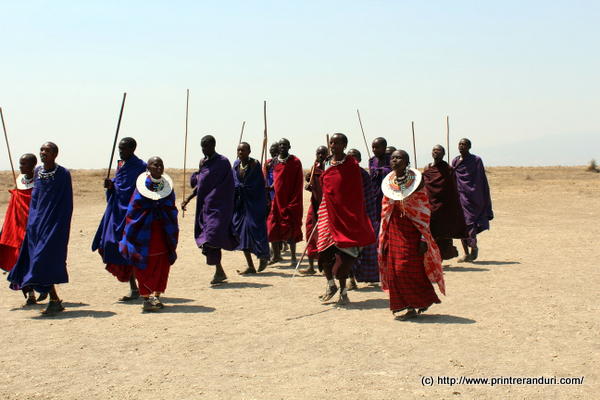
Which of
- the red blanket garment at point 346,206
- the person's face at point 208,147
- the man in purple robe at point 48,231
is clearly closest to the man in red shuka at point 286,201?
the person's face at point 208,147

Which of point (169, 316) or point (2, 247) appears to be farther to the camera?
point (2, 247)

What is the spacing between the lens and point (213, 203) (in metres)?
11.6

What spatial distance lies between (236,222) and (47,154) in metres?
4.24

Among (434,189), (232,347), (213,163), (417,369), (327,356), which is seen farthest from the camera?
(434,189)

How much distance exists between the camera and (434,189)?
13.0 m

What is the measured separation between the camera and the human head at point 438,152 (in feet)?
41.7

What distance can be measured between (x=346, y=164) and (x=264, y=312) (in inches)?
82.5

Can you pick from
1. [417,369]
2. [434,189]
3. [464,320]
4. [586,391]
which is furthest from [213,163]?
[586,391]

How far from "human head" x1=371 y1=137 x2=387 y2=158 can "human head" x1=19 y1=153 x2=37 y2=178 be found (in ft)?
16.5

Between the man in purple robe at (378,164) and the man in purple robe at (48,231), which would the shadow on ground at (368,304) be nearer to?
the man in purple robe at (378,164)

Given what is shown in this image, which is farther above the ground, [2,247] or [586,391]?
[2,247]

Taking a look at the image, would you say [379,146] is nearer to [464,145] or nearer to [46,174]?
[464,145]

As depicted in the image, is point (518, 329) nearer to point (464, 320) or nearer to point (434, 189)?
point (464, 320)

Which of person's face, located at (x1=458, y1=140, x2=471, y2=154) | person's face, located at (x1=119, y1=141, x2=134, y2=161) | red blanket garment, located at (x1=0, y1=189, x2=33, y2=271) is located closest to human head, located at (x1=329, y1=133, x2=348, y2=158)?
person's face, located at (x1=119, y1=141, x2=134, y2=161)
